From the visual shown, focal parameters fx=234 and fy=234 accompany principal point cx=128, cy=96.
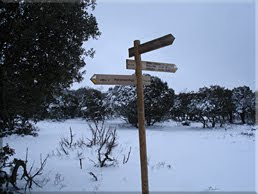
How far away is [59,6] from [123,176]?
15.4 feet

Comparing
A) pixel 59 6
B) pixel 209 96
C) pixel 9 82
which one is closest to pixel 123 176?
pixel 9 82

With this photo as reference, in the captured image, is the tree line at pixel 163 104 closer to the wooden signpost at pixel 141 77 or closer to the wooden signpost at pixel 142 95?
the wooden signpost at pixel 141 77

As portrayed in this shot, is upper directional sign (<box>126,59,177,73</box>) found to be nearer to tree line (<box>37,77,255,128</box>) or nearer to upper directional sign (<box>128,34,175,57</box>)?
upper directional sign (<box>128,34,175,57</box>)

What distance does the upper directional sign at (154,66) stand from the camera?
12.3 ft

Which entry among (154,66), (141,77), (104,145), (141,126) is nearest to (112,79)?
(141,77)

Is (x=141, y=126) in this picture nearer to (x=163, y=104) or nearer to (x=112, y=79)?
(x=112, y=79)

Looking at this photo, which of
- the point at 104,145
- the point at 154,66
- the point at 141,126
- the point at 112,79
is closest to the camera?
the point at 141,126

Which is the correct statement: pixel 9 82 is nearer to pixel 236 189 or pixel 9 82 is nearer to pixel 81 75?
pixel 81 75

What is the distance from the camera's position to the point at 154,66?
3830 millimetres

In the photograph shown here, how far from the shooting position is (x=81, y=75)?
20.3ft

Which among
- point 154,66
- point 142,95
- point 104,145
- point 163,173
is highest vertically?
point 154,66

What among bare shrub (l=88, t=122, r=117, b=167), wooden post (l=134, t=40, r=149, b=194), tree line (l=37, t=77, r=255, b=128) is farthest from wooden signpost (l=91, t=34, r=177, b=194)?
tree line (l=37, t=77, r=255, b=128)

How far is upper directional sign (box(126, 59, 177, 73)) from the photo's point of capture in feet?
12.3

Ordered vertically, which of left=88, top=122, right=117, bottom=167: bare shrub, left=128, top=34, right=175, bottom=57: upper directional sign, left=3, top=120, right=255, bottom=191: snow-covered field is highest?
left=128, top=34, right=175, bottom=57: upper directional sign
